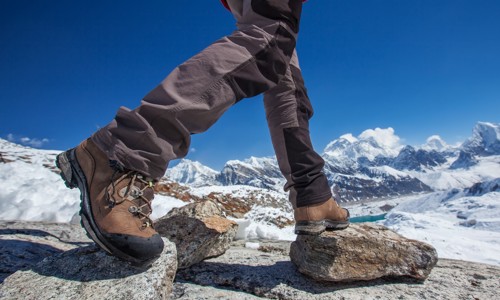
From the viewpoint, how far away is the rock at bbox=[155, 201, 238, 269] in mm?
2453

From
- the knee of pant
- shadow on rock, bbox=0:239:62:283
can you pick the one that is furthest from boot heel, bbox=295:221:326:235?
shadow on rock, bbox=0:239:62:283

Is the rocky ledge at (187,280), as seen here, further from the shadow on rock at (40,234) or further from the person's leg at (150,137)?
→ the person's leg at (150,137)

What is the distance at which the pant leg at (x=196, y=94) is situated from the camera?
1.34m

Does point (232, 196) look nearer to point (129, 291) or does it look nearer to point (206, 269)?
point (206, 269)

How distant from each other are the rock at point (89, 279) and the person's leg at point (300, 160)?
3.34ft

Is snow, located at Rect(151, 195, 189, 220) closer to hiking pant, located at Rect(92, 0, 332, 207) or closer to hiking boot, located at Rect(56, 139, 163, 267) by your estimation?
hiking boot, located at Rect(56, 139, 163, 267)

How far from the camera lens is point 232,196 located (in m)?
8.07

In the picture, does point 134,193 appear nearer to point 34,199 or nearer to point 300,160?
point 300,160

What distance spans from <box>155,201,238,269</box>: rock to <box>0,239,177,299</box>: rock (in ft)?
2.43

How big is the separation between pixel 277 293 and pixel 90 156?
1.58 m

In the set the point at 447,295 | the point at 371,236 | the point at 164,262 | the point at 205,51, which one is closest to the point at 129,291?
the point at 164,262

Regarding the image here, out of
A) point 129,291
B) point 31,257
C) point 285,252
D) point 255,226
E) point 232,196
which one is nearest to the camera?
point 129,291

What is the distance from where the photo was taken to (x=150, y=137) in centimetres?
133

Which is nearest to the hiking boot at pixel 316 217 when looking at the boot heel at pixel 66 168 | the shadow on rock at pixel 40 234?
the boot heel at pixel 66 168
